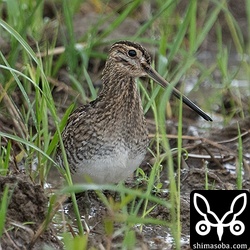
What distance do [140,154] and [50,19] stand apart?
2.95 meters

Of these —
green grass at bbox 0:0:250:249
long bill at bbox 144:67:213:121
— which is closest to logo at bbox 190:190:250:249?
green grass at bbox 0:0:250:249

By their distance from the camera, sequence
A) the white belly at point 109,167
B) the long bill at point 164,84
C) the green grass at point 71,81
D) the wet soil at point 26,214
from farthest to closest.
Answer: the long bill at point 164,84
the white belly at point 109,167
the green grass at point 71,81
the wet soil at point 26,214

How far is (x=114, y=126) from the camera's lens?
17.2ft

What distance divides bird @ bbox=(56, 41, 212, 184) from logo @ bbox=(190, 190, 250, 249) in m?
0.46

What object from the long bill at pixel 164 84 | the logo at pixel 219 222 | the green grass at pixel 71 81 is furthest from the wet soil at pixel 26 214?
the long bill at pixel 164 84

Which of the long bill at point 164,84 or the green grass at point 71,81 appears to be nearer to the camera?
the green grass at point 71,81

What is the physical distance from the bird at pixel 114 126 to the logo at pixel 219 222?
18.2 inches

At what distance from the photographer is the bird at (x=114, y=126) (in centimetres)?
512

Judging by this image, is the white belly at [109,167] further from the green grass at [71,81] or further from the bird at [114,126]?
the green grass at [71,81]

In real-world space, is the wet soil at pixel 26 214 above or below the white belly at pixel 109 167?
below

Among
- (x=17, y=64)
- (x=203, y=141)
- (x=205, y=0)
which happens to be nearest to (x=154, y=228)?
(x=203, y=141)

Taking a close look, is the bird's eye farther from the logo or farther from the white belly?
the logo

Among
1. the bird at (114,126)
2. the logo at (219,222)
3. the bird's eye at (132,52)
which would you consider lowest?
the logo at (219,222)

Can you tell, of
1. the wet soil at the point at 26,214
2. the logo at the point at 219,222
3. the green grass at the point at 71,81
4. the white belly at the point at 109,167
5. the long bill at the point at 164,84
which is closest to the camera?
the wet soil at the point at 26,214
